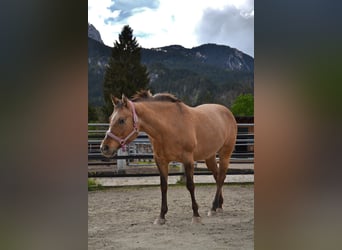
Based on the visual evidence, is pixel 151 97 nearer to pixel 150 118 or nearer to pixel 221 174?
pixel 150 118

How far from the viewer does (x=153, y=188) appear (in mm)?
2279

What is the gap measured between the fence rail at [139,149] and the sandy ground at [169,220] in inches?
6.2

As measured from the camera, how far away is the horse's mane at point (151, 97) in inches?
84.1

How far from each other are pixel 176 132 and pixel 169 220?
21.8 inches

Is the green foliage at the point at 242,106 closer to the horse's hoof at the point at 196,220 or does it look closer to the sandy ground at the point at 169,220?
the sandy ground at the point at 169,220

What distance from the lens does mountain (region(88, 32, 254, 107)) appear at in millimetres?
2217

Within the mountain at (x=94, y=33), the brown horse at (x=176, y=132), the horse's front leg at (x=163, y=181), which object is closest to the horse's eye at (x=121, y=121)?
the brown horse at (x=176, y=132)

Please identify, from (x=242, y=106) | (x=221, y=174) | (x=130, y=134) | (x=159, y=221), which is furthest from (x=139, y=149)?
(x=242, y=106)

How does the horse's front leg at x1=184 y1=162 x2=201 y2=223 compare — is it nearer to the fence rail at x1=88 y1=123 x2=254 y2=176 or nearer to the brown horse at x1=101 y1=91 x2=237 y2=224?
the brown horse at x1=101 y1=91 x2=237 y2=224

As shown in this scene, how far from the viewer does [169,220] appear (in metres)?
2.16
